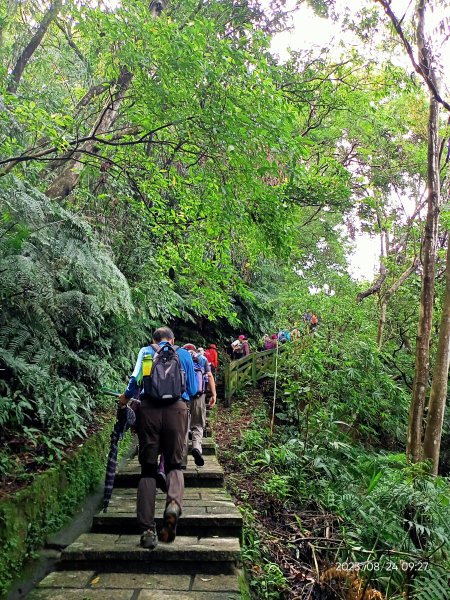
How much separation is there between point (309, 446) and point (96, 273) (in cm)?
516

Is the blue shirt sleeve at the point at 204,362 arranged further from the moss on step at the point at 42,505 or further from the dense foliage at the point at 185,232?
the moss on step at the point at 42,505

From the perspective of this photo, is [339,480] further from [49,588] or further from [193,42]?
[193,42]

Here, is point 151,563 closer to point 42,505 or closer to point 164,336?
point 42,505

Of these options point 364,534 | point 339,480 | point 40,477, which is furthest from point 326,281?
point 40,477

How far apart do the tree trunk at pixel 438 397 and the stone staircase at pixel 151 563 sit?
5075 millimetres

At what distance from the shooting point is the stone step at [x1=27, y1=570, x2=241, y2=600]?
3.05 meters

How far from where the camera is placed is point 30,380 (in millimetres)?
4477

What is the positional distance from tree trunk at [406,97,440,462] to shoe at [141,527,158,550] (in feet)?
20.2

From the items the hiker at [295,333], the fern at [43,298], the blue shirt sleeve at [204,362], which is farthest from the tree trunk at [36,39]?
the hiker at [295,333]

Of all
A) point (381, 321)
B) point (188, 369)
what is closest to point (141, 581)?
point (188, 369)

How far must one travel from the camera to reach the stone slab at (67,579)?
3.24 metres

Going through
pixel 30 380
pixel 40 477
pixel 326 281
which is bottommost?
pixel 40 477

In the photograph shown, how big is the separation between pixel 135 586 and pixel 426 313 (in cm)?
711

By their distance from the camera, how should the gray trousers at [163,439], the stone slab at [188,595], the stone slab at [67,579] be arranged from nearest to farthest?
1. the stone slab at [188,595]
2. the stone slab at [67,579]
3. the gray trousers at [163,439]
